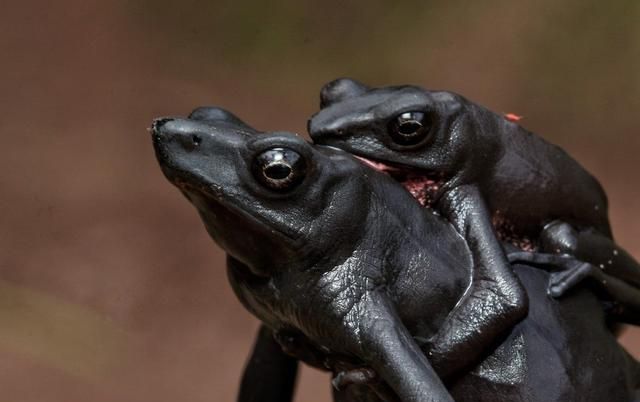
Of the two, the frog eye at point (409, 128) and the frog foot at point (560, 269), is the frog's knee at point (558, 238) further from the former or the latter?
the frog eye at point (409, 128)

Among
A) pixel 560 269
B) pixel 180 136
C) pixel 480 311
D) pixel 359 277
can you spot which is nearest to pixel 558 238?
pixel 560 269

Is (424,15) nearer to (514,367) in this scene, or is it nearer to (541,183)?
(541,183)

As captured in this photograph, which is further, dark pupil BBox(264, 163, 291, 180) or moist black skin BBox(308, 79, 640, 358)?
moist black skin BBox(308, 79, 640, 358)

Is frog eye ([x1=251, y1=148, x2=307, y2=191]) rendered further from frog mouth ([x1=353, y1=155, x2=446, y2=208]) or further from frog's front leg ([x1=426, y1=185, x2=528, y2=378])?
frog's front leg ([x1=426, y1=185, x2=528, y2=378])

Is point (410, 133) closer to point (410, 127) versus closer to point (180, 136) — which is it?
point (410, 127)

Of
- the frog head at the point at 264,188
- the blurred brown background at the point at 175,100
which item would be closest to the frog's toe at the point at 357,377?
the frog head at the point at 264,188

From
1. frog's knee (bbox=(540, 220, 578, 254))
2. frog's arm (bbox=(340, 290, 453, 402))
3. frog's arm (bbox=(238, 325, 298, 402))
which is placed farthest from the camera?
frog's arm (bbox=(238, 325, 298, 402))

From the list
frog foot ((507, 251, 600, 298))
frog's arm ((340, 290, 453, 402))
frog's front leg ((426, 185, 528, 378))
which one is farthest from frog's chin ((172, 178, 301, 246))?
frog foot ((507, 251, 600, 298))

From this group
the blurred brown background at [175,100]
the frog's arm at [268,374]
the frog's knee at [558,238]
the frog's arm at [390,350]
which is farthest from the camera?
the blurred brown background at [175,100]
